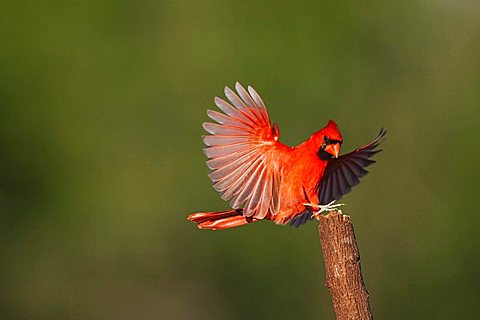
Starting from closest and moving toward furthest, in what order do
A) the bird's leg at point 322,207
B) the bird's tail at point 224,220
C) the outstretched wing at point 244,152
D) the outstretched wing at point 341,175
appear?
1. the bird's leg at point 322,207
2. the outstretched wing at point 244,152
3. the bird's tail at point 224,220
4. the outstretched wing at point 341,175

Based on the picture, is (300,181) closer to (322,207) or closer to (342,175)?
(322,207)

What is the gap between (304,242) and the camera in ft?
33.0

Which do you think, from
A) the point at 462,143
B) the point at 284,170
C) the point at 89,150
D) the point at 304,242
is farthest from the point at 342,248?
the point at 462,143

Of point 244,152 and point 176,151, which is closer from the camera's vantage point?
point 244,152

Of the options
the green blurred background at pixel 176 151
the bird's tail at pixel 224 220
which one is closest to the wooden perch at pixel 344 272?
the bird's tail at pixel 224 220

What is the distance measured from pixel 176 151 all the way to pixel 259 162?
5.50m

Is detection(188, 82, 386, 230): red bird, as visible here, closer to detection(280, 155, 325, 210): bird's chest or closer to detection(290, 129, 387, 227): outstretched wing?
detection(280, 155, 325, 210): bird's chest

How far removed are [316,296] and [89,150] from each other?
2.78 m

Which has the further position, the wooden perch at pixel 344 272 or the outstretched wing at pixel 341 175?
the outstretched wing at pixel 341 175

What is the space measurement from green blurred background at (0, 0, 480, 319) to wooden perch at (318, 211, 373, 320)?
6048 millimetres

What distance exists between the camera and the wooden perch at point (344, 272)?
379cm

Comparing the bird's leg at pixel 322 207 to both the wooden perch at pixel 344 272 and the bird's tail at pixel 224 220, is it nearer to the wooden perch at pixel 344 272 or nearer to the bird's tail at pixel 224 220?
the bird's tail at pixel 224 220

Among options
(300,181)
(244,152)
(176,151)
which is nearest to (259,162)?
(244,152)

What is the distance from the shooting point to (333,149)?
15.1 ft
